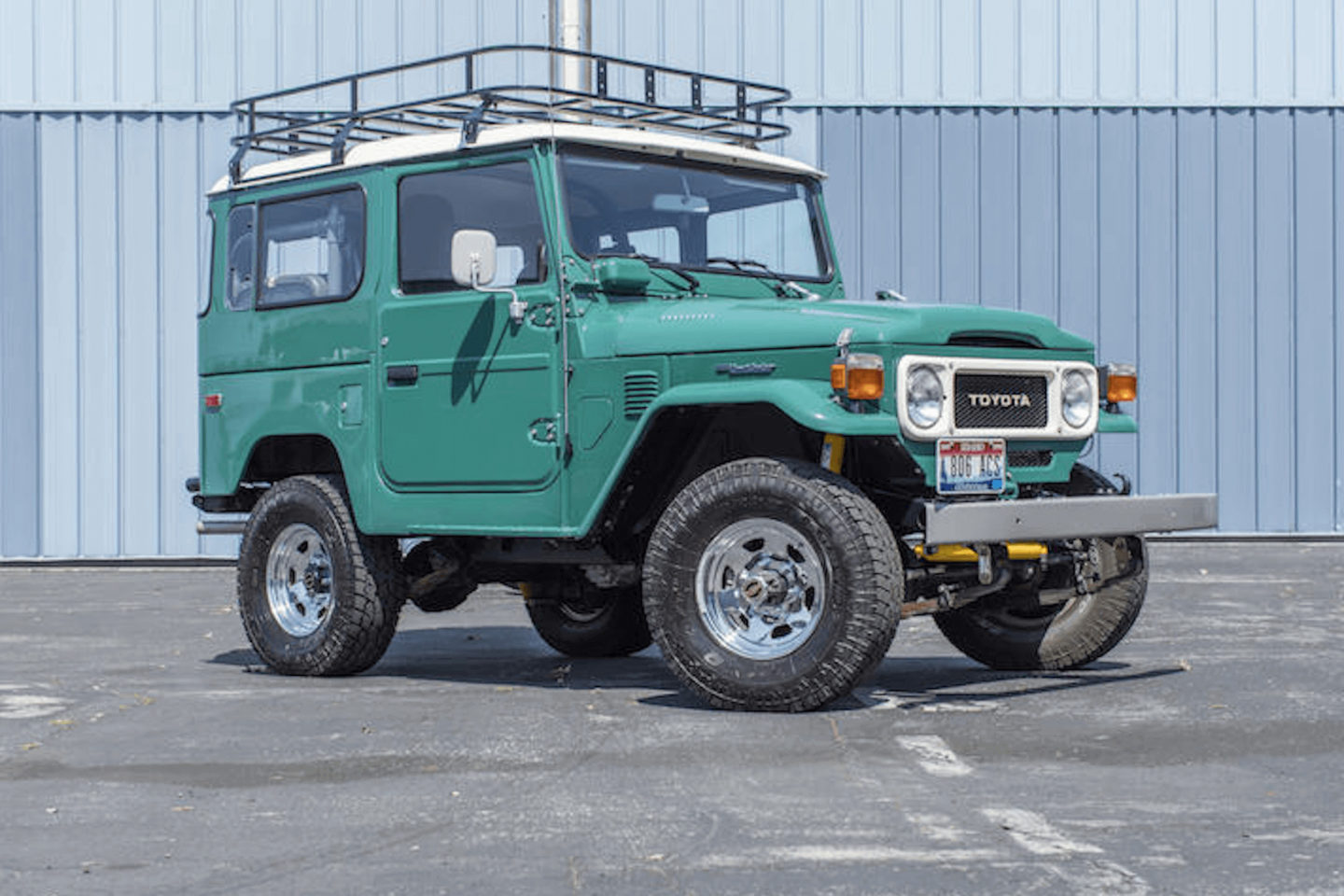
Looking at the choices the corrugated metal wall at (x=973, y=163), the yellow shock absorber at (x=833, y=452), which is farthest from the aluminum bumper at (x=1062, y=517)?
the corrugated metal wall at (x=973, y=163)

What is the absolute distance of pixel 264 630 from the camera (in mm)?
9898

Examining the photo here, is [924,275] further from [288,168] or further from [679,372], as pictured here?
[679,372]

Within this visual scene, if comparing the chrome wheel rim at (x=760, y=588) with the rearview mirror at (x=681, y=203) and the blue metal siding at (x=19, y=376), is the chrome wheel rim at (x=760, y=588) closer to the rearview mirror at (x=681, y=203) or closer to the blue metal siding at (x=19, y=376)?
the rearview mirror at (x=681, y=203)

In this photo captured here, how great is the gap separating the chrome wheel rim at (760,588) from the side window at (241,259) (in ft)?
11.2

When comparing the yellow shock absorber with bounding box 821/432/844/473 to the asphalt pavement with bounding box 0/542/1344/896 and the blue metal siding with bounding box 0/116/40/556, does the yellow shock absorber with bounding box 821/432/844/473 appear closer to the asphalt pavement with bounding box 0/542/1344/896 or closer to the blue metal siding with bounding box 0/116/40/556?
the asphalt pavement with bounding box 0/542/1344/896

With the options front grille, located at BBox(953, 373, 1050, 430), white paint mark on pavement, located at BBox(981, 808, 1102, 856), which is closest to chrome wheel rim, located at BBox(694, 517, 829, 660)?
front grille, located at BBox(953, 373, 1050, 430)

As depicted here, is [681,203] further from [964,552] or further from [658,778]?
[658,778]

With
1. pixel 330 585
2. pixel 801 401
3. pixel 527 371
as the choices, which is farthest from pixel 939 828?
pixel 330 585

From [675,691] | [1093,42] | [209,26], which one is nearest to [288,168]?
[675,691]

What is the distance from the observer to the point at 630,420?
852 centimetres

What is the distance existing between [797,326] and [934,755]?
1952mm

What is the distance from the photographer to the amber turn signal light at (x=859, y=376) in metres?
7.70

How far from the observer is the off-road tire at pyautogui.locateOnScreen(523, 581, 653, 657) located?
10.5 m

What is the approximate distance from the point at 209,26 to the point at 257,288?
36.9 feet
